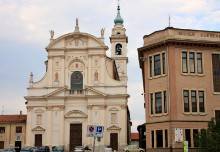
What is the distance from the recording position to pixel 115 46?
317 feet

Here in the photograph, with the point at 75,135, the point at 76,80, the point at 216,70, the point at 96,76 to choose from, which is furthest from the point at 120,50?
the point at 216,70

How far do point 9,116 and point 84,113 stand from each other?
16231mm

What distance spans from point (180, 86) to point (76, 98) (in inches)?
1393

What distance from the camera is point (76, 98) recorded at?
236ft

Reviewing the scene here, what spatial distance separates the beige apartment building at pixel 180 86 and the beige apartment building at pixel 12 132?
134 ft

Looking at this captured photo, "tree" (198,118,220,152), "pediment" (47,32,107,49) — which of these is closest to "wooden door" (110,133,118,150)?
"pediment" (47,32,107,49)

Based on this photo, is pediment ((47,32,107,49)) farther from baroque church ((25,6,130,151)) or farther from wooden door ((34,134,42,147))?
wooden door ((34,134,42,147))

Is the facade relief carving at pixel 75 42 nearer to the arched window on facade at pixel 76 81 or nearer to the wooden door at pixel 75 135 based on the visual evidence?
the arched window on facade at pixel 76 81

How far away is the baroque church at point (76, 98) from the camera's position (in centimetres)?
7056

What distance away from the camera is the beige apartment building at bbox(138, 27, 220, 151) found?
38.1 metres

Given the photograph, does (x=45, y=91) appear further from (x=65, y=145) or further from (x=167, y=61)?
(x=167, y=61)

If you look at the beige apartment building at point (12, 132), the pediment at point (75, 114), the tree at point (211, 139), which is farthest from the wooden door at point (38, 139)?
the tree at point (211, 139)

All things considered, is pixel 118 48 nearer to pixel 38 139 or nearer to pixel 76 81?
pixel 76 81

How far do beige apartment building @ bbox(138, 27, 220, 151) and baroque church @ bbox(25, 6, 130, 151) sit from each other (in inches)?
1176
